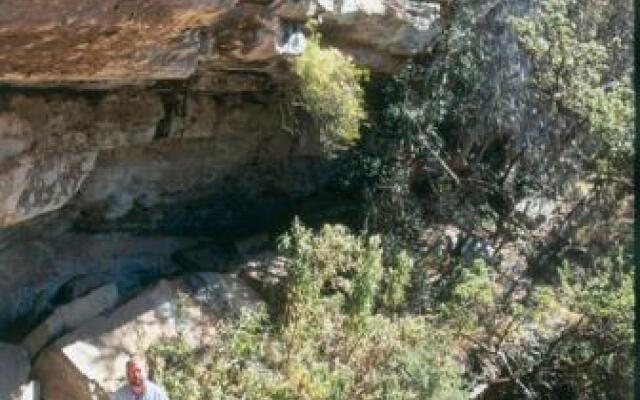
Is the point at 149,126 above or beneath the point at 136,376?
above

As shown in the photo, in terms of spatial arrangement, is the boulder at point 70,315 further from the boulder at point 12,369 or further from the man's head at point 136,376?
the man's head at point 136,376

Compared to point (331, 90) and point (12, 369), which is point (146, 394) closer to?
point (12, 369)

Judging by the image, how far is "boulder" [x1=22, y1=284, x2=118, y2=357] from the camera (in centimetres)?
676

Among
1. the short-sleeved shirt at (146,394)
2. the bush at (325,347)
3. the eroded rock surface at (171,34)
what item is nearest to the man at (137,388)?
the short-sleeved shirt at (146,394)

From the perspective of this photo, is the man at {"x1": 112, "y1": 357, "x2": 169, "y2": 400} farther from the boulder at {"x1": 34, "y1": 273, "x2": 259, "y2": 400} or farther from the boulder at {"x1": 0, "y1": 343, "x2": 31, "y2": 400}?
the boulder at {"x1": 0, "y1": 343, "x2": 31, "y2": 400}

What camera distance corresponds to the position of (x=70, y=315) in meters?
6.92

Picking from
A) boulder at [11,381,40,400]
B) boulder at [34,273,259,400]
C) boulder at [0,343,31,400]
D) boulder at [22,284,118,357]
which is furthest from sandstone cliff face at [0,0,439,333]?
boulder at [11,381,40,400]

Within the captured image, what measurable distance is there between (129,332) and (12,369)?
83 cm

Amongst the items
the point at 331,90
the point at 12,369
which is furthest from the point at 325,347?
the point at 12,369

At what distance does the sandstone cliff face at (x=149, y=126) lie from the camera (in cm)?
478

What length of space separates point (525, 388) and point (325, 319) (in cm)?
166

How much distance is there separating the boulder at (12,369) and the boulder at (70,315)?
0.29 ft

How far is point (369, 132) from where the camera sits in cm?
814

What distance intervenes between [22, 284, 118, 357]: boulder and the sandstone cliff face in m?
0.42
